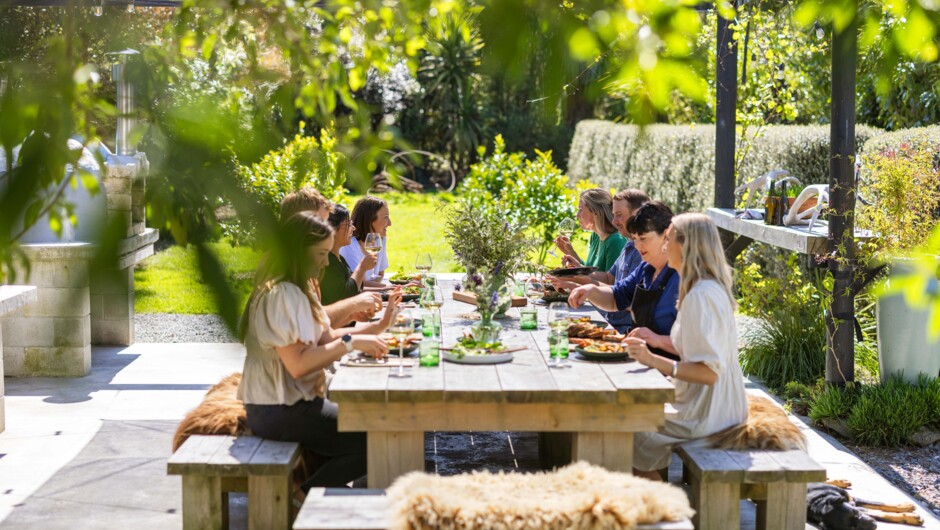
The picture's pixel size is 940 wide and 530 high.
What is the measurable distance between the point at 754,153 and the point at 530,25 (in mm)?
8406

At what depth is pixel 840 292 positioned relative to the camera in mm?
6023

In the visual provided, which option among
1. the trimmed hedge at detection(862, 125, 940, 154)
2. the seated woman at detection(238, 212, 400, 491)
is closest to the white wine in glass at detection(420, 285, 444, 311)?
the seated woman at detection(238, 212, 400, 491)

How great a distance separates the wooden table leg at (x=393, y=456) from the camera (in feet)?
11.9

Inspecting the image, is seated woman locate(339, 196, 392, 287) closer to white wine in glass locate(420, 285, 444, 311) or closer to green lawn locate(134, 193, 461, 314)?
green lawn locate(134, 193, 461, 314)

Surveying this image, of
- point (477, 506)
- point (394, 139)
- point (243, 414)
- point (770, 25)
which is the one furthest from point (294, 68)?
point (770, 25)

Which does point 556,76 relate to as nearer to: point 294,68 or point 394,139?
point 394,139

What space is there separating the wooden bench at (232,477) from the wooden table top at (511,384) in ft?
1.30

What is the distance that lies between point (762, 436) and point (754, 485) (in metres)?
0.19

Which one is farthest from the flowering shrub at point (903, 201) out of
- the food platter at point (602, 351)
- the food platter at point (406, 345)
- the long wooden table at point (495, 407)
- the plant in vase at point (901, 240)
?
the food platter at point (406, 345)

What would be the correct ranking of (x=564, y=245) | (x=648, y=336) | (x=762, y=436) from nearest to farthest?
(x=762, y=436), (x=648, y=336), (x=564, y=245)

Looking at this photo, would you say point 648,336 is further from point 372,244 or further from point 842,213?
point 842,213

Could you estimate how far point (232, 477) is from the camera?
12.7 feet

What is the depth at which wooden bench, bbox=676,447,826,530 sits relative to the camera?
144 inches

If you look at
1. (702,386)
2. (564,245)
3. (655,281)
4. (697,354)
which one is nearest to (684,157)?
(564,245)
